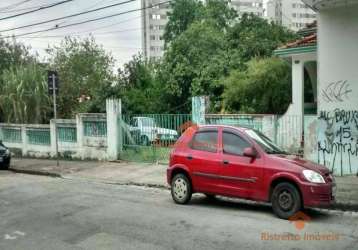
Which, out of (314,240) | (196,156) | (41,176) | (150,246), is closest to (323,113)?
(196,156)

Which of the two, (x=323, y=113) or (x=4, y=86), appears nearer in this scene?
(x=323, y=113)

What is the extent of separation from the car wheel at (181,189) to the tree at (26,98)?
17187 millimetres

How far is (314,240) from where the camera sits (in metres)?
7.67

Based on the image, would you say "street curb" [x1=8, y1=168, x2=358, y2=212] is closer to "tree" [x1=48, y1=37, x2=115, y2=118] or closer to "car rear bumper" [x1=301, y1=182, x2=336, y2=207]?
"car rear bumper" [x1=301, y1=182, x2=336, y2=207]

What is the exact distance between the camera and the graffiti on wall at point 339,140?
1364 centimetres

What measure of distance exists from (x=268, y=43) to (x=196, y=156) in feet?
60.9

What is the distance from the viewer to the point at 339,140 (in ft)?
45.5

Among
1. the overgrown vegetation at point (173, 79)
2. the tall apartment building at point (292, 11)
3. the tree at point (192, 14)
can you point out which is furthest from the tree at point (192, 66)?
the tall apartment building at point (292, 11)

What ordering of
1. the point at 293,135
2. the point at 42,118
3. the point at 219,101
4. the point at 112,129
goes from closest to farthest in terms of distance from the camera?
the point at 293,135
the point at 112,129
the point at 219,101
the point at 42,118

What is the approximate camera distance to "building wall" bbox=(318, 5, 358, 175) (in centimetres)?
1342

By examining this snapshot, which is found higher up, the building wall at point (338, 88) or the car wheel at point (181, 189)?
the building wall at point (338, 88)

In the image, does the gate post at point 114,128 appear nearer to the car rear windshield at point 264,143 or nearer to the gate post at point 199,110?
the gate post at point 199,110

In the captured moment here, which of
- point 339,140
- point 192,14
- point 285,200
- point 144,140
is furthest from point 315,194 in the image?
point 192,14

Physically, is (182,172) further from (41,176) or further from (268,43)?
(268,43)
